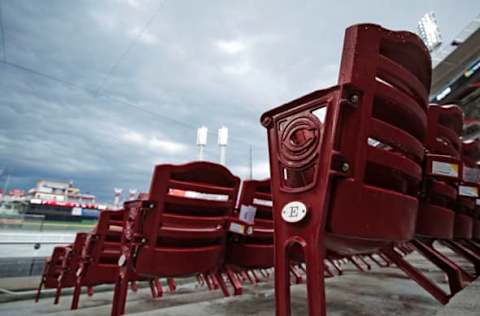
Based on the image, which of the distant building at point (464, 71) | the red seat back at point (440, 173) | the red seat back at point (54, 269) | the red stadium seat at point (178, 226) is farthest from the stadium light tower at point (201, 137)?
the red seat back at point (440, 173)

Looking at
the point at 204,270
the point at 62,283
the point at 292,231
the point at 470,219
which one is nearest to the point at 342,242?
the point at 292,231

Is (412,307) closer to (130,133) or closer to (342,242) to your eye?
(342,242)

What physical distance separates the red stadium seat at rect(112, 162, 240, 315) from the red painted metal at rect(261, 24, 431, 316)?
2.37ft

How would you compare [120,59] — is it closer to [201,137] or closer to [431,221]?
[201,137]

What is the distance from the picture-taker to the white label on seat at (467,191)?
4.08 feet

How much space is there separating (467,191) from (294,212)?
1.08 m

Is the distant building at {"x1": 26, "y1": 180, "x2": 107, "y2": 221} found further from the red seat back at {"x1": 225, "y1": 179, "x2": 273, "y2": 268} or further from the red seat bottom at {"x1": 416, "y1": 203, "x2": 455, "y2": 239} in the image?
the red seat bottom at {"x1": 416, "y1": 203, "x2": 455, "y2": 239}

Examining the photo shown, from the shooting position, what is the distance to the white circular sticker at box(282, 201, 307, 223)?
1.99ft

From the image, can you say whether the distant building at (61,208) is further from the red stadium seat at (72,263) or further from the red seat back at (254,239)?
the red seat back at (254,239)

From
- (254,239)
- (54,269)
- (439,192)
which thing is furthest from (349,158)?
(54,269)

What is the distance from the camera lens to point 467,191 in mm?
1252

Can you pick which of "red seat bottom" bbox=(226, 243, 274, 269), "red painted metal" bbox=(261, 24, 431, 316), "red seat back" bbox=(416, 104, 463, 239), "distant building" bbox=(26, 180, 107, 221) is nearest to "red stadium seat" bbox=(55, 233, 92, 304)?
"red seat bottom" bbox=(226, 243, 274, 269)

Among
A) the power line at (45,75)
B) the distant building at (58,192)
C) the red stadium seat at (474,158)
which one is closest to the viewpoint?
the red stadium seat at (474,158)

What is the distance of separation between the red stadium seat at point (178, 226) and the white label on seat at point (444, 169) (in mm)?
881
